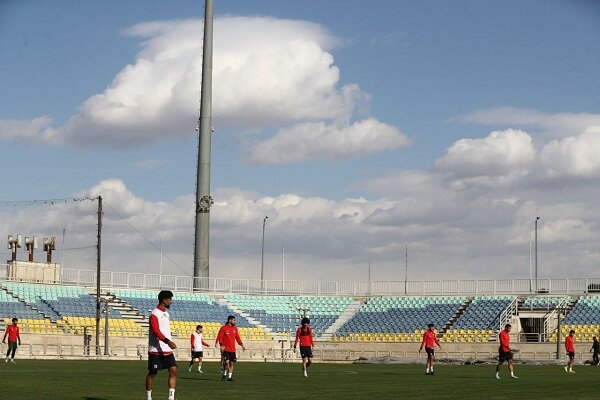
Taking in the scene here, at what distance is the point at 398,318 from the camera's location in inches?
3049

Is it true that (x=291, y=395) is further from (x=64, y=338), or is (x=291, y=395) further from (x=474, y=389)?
(x=64, y=338)

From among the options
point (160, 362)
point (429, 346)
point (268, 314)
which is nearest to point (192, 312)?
point (268, 314)

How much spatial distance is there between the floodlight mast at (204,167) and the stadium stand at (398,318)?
499 inches

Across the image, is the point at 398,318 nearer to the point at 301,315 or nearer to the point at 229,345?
the point at 301,315

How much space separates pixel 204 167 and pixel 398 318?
19289 millimetres

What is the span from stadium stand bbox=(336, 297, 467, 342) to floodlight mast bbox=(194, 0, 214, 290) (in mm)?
12673

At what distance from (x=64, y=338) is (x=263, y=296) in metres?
22.3

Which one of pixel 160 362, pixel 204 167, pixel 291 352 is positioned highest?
pixel 204 167

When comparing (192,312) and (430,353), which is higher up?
(192,312)

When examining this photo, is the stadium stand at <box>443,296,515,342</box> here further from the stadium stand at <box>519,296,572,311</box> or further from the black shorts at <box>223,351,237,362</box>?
A: the black shorts at <box>223,351,237,362</box>

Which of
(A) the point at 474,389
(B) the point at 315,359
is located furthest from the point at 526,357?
(A) the point at 474,389

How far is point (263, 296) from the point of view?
3255 inches

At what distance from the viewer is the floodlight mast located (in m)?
82.2

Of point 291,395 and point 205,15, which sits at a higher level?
point 205,15
